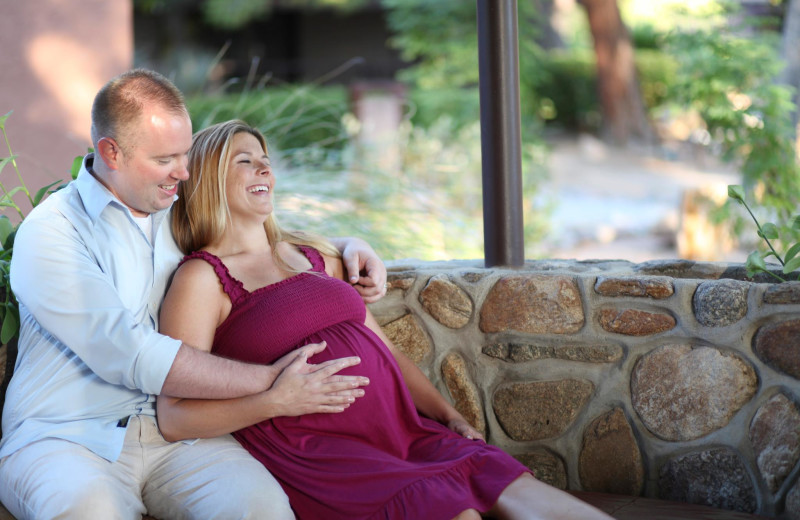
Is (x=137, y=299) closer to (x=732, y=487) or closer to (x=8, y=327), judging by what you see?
(x=8, y=327)

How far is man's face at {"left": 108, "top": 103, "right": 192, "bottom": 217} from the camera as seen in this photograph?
203 centimetres

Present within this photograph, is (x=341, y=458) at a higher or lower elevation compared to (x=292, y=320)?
lower

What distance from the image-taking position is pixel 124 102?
2025mm

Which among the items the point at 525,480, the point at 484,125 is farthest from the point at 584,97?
the point at 525,480

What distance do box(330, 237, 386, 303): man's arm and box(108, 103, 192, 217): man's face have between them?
585mm

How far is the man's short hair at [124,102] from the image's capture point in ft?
6.63

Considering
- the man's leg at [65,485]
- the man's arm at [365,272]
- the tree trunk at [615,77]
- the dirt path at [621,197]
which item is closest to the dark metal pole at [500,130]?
the man's arm at [365,272]

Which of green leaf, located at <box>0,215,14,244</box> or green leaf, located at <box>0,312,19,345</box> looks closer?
green leaf, located at <box>0,312,19,345</box>

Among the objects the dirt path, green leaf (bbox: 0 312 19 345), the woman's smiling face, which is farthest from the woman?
the dirt path

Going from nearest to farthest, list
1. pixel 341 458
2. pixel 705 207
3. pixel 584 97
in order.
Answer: pixel 341 458, pixel 705 207, pixel 584 97

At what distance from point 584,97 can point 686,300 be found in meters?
13.6

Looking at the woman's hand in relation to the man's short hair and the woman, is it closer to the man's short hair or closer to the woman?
the woman

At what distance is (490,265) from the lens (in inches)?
112

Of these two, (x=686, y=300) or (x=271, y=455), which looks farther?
(x=686, y=300)
